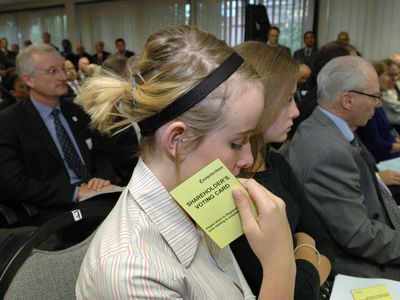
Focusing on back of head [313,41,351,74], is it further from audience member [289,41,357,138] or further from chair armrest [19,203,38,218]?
chair armrest [19,203,38,218]

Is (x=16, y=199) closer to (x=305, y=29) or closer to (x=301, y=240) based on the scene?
(x=301, y=240)

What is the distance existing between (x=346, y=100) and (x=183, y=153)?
1181 mm

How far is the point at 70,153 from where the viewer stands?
219 cm

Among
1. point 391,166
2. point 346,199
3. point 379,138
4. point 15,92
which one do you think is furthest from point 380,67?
point 15,92

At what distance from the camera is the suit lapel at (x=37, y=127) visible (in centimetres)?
206

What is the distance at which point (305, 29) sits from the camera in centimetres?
781

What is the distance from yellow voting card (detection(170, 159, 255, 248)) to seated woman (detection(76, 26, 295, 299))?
Answer: 2cm

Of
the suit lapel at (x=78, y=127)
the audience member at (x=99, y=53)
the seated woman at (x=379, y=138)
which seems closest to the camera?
the suit lapel at (x=78, y=127)

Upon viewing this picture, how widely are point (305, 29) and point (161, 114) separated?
7.94 m

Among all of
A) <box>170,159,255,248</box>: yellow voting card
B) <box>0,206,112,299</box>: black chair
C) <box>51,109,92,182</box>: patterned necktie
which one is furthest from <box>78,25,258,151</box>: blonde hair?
<box>51,109,92,182</box>: patterned necktie

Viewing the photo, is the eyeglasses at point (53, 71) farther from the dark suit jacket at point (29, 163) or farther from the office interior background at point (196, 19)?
the office interior background at point (196, 19)

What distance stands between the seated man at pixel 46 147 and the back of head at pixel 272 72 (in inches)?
48.4

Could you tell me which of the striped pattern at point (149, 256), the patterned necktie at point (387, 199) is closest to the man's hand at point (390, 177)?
the patterned necktie at point (387, 199)

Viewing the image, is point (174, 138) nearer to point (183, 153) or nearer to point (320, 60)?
point (183, 153)
